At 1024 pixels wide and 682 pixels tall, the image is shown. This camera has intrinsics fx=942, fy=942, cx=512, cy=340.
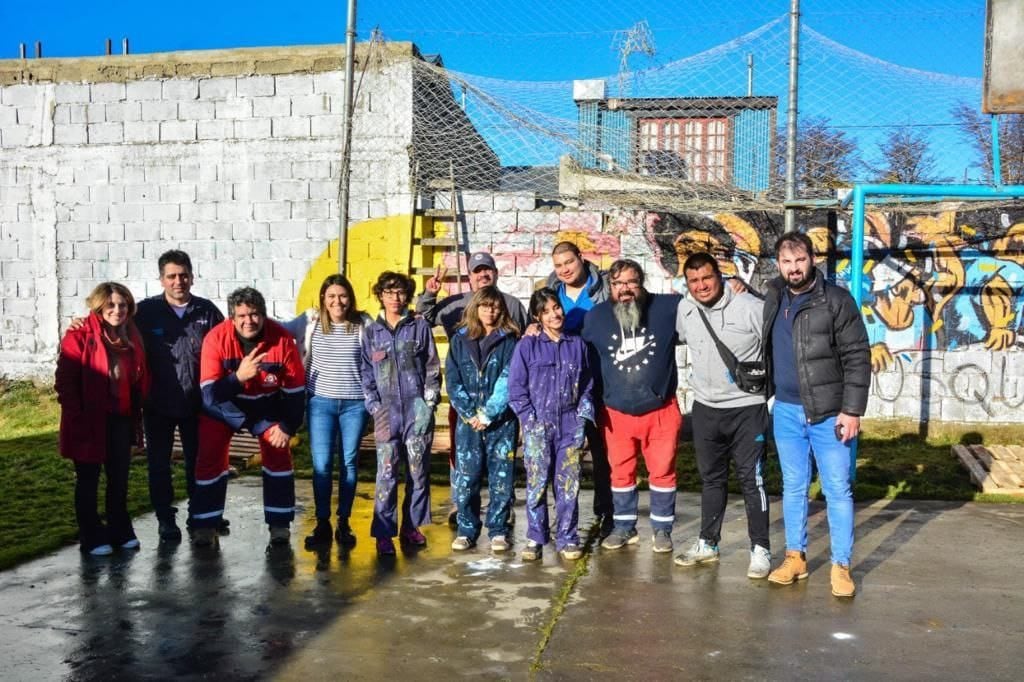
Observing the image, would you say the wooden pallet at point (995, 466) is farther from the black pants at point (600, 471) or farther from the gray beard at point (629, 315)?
the gray beard at point (629, 315)

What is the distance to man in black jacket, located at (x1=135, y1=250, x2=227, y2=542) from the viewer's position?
18.6ft

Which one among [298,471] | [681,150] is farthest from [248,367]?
[681,150]

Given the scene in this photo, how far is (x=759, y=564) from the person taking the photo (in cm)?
502

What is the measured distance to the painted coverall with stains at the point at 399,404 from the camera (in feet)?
18.3

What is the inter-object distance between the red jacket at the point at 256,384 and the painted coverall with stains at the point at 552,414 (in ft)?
4.31

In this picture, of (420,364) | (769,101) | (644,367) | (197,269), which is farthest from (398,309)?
(769,101)

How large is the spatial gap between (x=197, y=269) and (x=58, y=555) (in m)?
5.70

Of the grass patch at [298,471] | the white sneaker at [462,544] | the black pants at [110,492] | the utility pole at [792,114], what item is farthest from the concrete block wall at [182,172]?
the white sneaker at [462,544]

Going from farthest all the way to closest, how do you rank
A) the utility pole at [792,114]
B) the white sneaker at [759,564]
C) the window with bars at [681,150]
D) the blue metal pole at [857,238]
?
the window with bars at [681,150] < the utility pole at [792,114] < the blue metal pole at [857,238] < the white sneaker at [759,564]

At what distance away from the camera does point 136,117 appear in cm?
1073

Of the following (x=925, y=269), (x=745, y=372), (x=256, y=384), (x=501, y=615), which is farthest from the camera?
(x=925, y=269)

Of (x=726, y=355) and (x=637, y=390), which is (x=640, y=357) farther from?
Answer: (x=726, y=355)

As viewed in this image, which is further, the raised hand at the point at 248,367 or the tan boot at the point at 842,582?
the raised hand at the point at 248,367

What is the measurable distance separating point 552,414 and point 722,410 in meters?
0.96
